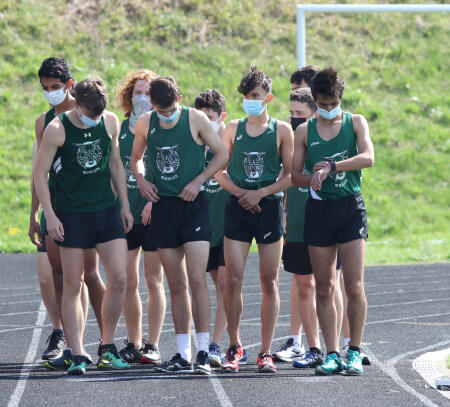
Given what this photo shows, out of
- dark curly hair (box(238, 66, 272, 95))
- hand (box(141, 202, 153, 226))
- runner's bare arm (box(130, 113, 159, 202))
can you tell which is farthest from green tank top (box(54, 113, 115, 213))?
dark curly hair (box(238, 66, 272, 95))

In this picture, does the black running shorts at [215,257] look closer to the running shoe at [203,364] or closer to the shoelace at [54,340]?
the running shoe at [203,364]

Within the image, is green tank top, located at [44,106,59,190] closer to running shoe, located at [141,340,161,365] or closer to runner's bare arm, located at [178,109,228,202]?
runner's bare arm, located at [178,109,228,202]

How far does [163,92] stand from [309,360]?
2.33 meters

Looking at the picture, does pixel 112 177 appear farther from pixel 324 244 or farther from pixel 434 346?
pixel 434 346

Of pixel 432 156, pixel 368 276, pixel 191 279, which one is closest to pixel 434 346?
pixel 191 279

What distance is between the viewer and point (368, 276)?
51.6 feet

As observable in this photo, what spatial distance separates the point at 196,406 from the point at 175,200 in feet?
5.94

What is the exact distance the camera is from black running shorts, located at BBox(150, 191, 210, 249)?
7828mm

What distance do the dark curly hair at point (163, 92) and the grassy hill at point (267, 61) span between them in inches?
640

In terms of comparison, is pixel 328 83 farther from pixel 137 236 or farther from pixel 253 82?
pixel 137 236

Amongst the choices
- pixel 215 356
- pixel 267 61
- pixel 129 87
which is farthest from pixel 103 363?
pixel 267 61

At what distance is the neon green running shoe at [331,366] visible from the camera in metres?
7.62

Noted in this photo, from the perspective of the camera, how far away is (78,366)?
25.3 feet

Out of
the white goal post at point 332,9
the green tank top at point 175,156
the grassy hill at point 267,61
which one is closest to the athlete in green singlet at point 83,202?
the green tank top at point 175,156
